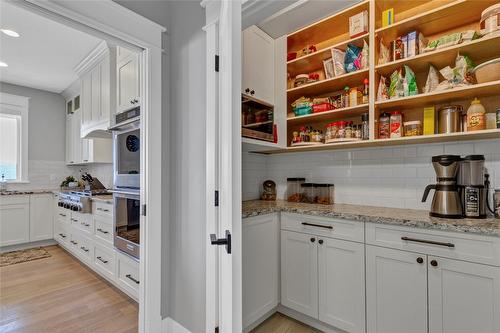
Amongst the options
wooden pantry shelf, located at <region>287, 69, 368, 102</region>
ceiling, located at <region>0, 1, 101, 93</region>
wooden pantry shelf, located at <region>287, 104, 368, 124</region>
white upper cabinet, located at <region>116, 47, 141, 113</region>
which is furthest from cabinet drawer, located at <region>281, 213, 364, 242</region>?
ceiling, located at <region>0, 1, 101, 93</region>

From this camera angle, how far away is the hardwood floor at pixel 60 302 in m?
1.92

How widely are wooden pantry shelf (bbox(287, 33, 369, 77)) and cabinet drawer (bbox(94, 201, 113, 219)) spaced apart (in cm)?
236

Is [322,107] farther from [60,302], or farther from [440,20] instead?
[60,302]

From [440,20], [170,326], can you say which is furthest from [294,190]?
[440,20]

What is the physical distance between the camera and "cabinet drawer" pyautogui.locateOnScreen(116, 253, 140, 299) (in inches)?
85.7

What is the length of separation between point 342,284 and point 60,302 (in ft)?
8.34

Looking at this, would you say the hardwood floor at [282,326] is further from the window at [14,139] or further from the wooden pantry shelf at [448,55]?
the window at [14,139]

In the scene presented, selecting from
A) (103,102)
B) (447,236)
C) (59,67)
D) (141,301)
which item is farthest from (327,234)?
(59,67)

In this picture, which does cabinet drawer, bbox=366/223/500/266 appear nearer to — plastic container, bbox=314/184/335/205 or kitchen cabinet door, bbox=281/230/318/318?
kitchen cabinet door, bbox=281/230/318/318

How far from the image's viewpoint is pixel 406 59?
1680 millimetres

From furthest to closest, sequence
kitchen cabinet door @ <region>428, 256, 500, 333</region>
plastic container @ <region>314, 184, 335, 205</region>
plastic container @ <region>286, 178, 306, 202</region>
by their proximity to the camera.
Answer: plastic container @ <region>286, 178, 306, 202</region> → plastic container @ <region>314, 184, 335, 205</region> → kitchen cabinet door @ <region>428, 256, 500, 333</region>

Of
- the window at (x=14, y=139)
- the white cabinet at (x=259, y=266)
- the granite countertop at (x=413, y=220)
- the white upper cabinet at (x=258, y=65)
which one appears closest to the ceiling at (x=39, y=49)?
the window at (x=14, y=139)

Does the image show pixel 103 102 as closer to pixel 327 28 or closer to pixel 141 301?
pixel 141 301

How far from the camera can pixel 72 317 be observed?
2.02m
